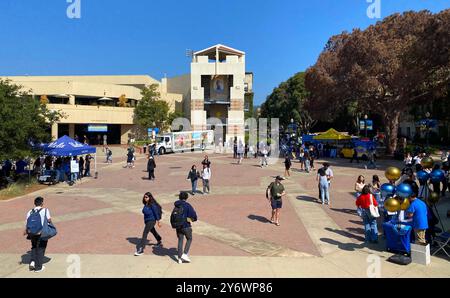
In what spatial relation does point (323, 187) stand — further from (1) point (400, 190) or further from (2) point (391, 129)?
(2) point (391, 129)

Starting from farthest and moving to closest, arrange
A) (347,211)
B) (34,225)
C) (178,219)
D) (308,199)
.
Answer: (308,199) < (347,211) < (178,219) < (34,225)

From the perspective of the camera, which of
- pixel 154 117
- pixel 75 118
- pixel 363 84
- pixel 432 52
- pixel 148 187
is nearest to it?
pixel 148 187

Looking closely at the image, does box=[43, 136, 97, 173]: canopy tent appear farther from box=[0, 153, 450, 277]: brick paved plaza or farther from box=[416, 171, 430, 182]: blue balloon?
box=[416, 171, 430, 182]: blue balloon

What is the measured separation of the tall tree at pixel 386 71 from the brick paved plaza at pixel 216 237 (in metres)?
16.8

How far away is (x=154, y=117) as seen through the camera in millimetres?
53906

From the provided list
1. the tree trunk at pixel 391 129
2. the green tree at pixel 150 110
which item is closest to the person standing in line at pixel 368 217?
the tree trunk at pixel 391 129

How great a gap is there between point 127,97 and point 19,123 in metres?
41.5

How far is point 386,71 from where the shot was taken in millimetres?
32469

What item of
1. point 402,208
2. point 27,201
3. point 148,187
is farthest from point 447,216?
point 27,201

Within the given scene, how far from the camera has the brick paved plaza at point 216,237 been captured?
7691mm

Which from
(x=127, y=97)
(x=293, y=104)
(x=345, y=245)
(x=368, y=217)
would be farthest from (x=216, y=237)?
(x=293, y=104)

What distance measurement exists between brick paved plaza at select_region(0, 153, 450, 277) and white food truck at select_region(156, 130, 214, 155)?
22.6 m

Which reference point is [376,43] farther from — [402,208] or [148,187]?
[402,208]
